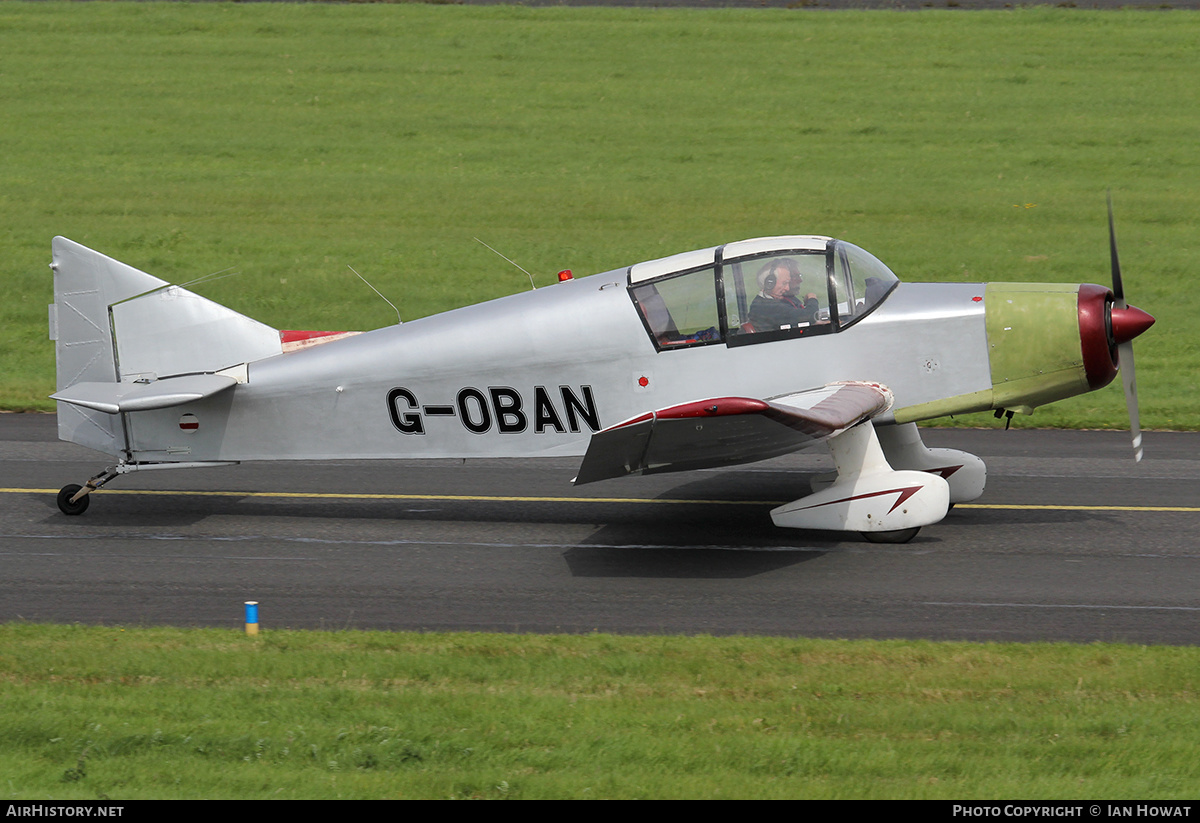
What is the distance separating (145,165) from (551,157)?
27.3 feet

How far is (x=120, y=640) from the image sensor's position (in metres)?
8.19

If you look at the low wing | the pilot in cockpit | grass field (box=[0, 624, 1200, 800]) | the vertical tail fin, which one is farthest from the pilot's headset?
the vertical tail fin

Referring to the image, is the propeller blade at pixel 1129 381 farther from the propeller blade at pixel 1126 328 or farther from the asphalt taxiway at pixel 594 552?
the asphalt taxiway at pixel 594 552

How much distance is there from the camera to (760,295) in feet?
34.1

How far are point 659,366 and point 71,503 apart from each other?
5.59 m

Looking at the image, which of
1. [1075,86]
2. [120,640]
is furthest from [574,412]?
[1075,86]

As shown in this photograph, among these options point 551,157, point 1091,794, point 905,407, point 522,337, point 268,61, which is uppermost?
point 268,61

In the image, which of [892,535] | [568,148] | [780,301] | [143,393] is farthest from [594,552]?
[568,148]

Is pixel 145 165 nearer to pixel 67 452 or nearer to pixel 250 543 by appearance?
pixel 67 452

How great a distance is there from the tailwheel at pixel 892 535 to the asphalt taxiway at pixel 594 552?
86 mm

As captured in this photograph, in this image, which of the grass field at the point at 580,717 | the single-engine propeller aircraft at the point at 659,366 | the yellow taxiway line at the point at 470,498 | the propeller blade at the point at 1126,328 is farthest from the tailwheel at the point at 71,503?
the propeller blade at the point at 1126,328

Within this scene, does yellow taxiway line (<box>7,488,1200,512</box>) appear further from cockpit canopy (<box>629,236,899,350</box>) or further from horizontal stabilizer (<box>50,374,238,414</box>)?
cockpit canopy (<box>629,236,899,350</box>)

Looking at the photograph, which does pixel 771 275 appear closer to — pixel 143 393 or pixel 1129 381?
pixel 1129 381

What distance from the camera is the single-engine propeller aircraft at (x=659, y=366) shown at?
1022cm
